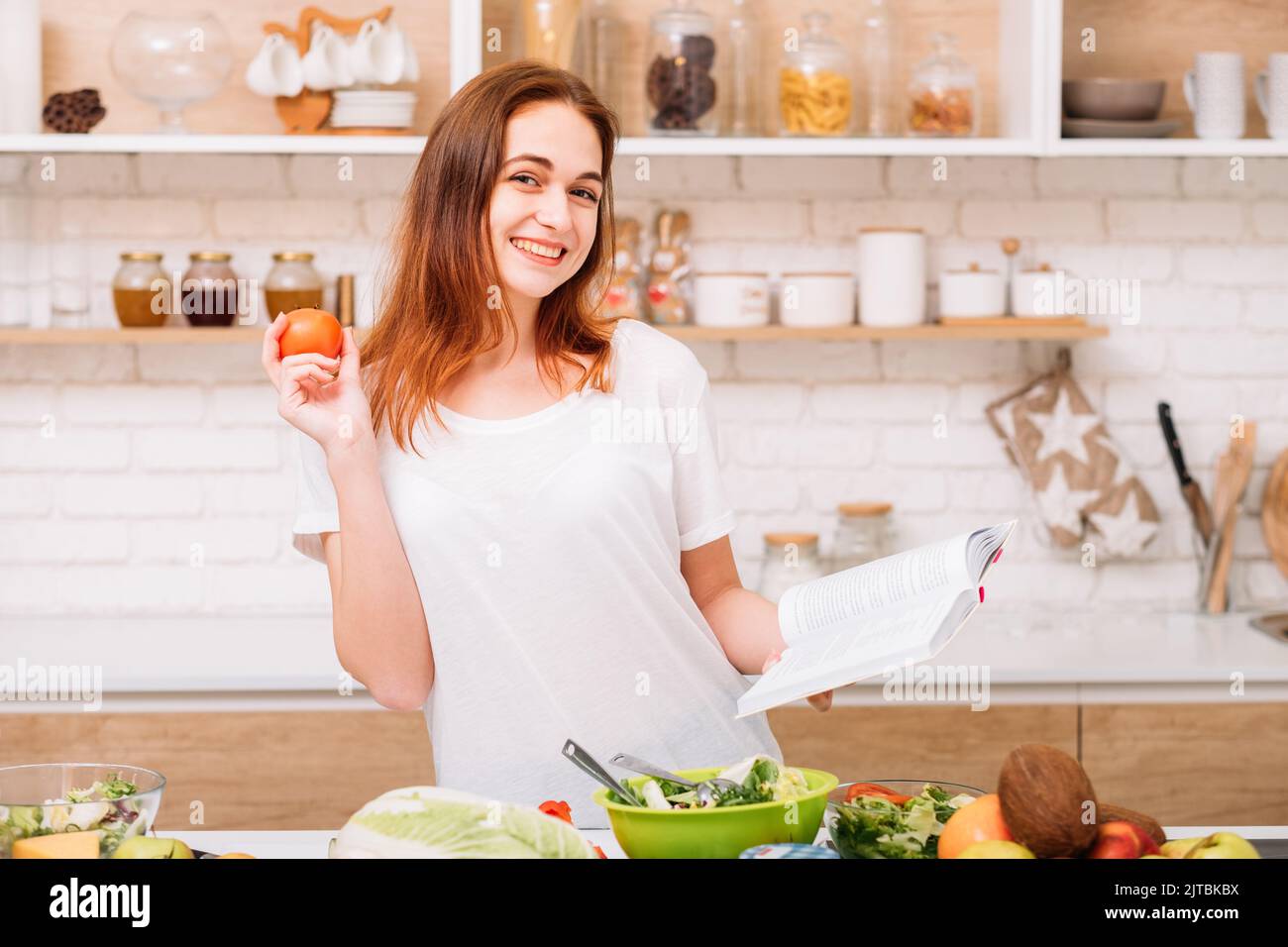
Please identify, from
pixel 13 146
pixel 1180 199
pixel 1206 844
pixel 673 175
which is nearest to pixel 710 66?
pixel 673 175

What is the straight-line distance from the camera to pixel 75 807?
1.03 m

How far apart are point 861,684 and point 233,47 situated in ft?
5.58

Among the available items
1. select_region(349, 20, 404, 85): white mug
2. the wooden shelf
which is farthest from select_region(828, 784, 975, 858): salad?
select_region(349, 20, 404, 85): white mug

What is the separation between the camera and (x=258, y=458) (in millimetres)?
2867

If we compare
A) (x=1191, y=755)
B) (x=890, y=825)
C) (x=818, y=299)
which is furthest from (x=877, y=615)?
(x=818, y=299)

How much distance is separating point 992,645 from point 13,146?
1951 millimetres

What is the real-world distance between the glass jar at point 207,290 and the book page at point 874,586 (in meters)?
1.73

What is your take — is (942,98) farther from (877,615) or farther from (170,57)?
(877,615)

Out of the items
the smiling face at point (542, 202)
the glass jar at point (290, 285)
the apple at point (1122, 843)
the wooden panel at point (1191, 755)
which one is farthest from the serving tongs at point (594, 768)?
the glass jar at point (290, 285)

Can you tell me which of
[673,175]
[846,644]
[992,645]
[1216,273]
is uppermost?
[673,175]

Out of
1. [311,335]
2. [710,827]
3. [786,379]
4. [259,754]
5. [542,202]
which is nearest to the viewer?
[710,827]

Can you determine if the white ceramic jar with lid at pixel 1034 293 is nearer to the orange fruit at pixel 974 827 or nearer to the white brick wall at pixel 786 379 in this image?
the white brick wall at pixel 786 379

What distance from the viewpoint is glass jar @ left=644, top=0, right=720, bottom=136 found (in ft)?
8.35
